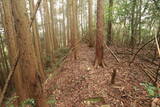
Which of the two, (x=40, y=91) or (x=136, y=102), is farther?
(x=136, y=102)

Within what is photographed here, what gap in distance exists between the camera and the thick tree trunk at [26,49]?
1563 mm

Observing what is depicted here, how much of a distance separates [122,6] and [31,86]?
282 inches

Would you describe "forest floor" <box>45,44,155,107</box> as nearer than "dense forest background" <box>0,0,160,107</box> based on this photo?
No

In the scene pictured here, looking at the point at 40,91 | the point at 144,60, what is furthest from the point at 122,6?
the point at 40,91

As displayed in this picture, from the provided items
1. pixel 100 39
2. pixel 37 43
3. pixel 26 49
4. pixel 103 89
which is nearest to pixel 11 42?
pixel 37 43

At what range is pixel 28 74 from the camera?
5.53ft

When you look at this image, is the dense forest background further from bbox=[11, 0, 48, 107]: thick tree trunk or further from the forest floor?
the forest floor

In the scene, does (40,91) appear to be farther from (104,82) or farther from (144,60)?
(144,60)

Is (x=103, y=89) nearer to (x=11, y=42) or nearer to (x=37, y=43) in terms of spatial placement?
(x=11, y=42)

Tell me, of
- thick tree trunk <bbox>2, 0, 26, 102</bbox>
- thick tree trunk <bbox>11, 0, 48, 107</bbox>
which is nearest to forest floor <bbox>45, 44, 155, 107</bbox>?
thick tree trunk <bbox>2, 0, 26, 102</bbox>

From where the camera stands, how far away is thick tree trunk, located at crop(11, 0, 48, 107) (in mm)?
1563

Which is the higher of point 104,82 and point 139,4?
point 139,4

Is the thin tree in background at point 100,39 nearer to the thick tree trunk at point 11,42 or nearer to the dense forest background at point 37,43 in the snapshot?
the dense forest background at point 37,43

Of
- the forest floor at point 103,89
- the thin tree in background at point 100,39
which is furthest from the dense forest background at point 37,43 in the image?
the forest floor at point 103,89
